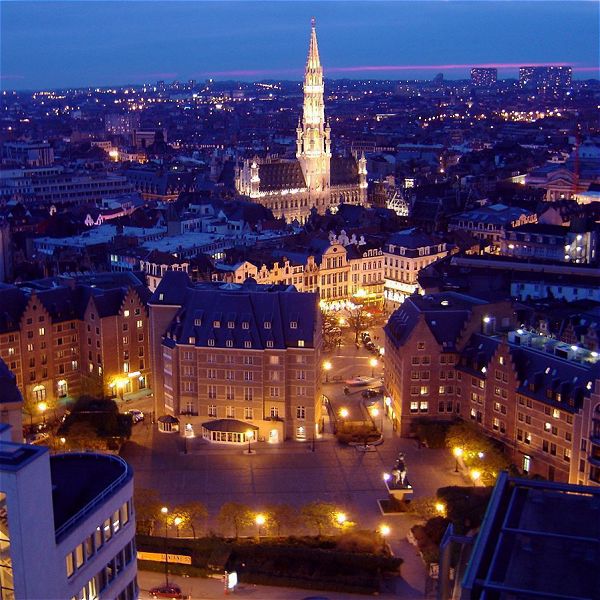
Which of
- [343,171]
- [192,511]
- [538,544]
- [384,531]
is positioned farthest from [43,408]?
[343,171]

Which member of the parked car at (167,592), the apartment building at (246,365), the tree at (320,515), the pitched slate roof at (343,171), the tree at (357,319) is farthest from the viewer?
the pitched slate roof at (343,171)

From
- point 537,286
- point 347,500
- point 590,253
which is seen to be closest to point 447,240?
point 590,253

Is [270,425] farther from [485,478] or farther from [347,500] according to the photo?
[485,478]

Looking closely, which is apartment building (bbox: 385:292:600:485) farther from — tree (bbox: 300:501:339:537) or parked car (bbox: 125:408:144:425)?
parked car (bbox: 125:408:144:425)

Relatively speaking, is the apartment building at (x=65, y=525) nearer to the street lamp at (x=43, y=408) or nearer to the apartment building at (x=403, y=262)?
the street lamp at (x=43, y=408)

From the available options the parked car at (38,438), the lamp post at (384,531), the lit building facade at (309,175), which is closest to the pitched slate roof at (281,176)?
the lit building facade at (309,175)

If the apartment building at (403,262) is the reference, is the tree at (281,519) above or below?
below

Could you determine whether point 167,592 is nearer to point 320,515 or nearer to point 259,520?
point 259,520
